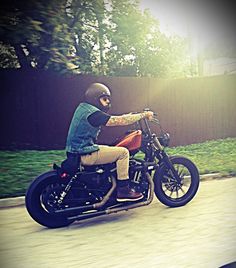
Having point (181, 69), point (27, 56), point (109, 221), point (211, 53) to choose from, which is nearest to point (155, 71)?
point (181, 69)

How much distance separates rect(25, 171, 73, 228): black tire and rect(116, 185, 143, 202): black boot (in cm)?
23

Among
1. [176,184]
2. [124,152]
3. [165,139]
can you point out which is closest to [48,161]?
[124,152]

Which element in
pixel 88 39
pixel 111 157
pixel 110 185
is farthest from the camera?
pixel 110 185

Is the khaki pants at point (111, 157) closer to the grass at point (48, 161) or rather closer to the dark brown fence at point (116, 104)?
the dark brown fence at point (116, 104)

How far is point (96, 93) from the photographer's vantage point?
1.03m

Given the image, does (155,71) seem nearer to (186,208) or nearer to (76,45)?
(76,45)

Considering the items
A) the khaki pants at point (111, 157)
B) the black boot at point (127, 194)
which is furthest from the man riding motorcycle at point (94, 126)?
the black boot at point (127, 194)

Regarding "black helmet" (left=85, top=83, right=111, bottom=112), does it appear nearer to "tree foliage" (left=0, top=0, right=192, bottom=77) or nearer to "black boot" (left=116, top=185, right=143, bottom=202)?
"tree foliage" (left=0, top=0, right=192, bottom=77)

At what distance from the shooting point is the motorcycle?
113cm

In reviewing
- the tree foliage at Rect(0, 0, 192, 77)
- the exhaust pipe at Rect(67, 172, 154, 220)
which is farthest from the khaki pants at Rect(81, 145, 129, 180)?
the tree foliage at Rect(0, 0, 192, 77)

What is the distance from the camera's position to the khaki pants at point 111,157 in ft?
3.83

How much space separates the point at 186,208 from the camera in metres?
1.30

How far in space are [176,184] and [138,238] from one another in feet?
1.48

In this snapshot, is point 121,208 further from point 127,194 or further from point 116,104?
point 116,104
